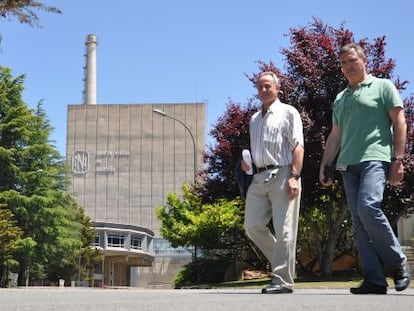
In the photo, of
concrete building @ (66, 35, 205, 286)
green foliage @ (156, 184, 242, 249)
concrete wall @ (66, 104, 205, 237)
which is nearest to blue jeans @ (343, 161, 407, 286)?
green foliage @ (156, 184, 242, 249)

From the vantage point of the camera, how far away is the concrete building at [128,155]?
330ft

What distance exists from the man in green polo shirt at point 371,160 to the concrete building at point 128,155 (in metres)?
93.3

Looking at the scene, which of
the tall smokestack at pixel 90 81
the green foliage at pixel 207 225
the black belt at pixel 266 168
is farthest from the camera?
the tall smokestack at pixel 90 81

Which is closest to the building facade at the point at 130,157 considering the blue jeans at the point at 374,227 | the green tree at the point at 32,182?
the green tree at the point at 32,182

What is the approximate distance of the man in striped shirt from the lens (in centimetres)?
609

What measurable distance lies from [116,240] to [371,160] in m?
76.1

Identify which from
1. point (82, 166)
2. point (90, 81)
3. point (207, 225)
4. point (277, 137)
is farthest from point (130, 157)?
point (277, 137)

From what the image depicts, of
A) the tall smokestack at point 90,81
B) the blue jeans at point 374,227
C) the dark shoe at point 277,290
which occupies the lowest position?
the dark shoe at point 277,290

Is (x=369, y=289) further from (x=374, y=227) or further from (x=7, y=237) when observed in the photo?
(x=7, y=237)

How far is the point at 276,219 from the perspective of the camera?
611 cm

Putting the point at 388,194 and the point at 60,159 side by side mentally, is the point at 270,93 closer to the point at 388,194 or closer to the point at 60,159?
the point at 388,194

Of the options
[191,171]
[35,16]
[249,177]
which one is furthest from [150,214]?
[249,177]

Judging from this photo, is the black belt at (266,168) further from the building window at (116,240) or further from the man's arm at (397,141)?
the building window at (116,240)

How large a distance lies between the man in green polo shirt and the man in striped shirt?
0.50m
